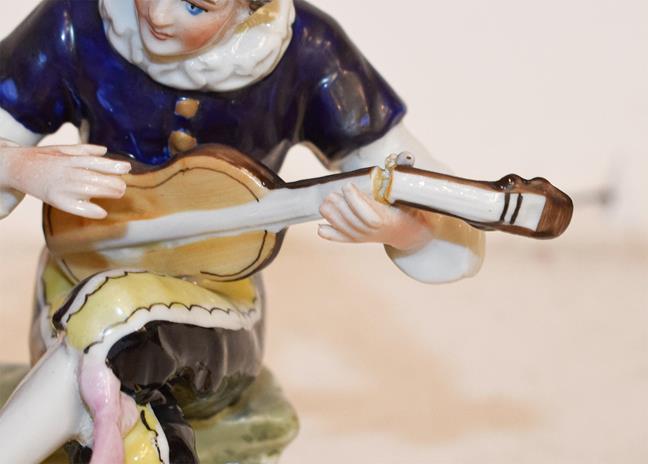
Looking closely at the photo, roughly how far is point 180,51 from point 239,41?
50mm

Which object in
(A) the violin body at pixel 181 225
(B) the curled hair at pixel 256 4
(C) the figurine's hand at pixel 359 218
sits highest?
(B) the curled hair at pixel 256 4

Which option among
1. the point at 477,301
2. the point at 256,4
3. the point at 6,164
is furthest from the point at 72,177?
the point at 477,301

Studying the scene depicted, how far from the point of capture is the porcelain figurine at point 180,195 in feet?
3.46

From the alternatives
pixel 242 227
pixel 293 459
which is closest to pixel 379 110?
pixel 242 227

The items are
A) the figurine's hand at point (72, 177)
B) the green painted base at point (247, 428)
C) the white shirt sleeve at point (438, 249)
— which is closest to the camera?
the figurine's hand at point (72, 177)

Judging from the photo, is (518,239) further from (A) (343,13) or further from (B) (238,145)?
(B) (238,145)

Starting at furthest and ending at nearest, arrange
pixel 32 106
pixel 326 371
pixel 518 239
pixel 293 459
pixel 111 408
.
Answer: pixel 518 239, pixel 326 371, pixel 293 459, pixel 32 106, pixel 111 408

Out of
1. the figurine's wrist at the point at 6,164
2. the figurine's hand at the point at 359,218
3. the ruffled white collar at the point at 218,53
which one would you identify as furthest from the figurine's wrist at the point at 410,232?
the figurine's wrist at the point at 6,164

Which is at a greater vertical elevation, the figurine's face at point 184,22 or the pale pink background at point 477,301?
the figurine's face at point 184,22

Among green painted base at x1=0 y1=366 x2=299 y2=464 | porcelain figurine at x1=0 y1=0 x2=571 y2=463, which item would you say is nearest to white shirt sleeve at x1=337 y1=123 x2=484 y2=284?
porcelain figurine at x1=0 y1=0 x2=571 y2=463

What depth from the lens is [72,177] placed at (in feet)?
3.45

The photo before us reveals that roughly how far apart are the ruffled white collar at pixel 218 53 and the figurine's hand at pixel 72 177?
10 cm

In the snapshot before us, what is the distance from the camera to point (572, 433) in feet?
5.08

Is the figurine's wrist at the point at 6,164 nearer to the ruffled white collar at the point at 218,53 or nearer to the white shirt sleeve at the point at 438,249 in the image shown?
the ruffled white collar at the point at 218,53
